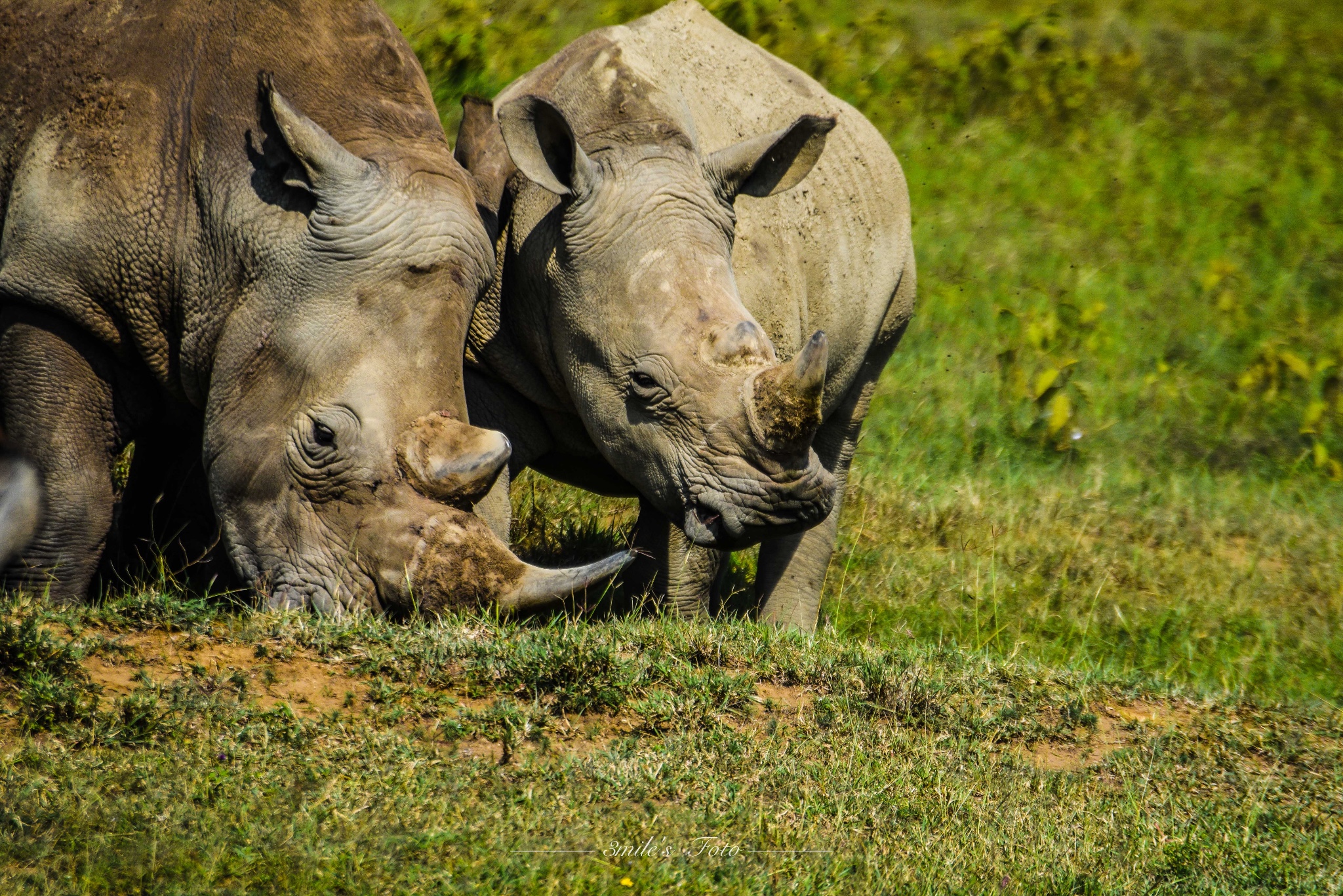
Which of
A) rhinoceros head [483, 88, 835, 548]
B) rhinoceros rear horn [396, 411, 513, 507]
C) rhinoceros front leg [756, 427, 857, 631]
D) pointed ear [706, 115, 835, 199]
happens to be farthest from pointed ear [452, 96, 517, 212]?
rhinoceros front leg [756, 427, 857, 631]

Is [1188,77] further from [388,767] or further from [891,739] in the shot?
[388,767]

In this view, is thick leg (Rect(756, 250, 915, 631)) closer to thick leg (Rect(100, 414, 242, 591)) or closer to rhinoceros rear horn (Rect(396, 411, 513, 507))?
rhinoceros rear horn (Rect(396, 411, 513, 507))

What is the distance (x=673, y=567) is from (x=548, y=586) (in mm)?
1505

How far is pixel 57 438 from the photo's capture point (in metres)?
5.05

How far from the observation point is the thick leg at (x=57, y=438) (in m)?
5.05

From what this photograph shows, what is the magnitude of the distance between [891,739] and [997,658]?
4.39 ft

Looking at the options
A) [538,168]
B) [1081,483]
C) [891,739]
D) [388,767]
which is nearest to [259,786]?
[388,767]

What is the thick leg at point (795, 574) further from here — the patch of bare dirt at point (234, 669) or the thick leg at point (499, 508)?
the patch of bare dirt at point (234, 669)

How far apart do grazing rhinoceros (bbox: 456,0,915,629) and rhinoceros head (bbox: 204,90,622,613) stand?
517 mm

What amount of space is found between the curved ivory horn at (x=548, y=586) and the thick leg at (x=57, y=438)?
1525 mm

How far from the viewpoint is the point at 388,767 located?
3.79 m

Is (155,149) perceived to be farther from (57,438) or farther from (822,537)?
(822,537)

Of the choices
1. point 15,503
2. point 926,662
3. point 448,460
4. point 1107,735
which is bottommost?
point 1107,735

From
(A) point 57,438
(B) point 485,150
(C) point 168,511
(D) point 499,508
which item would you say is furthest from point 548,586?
(C) point 168,511
